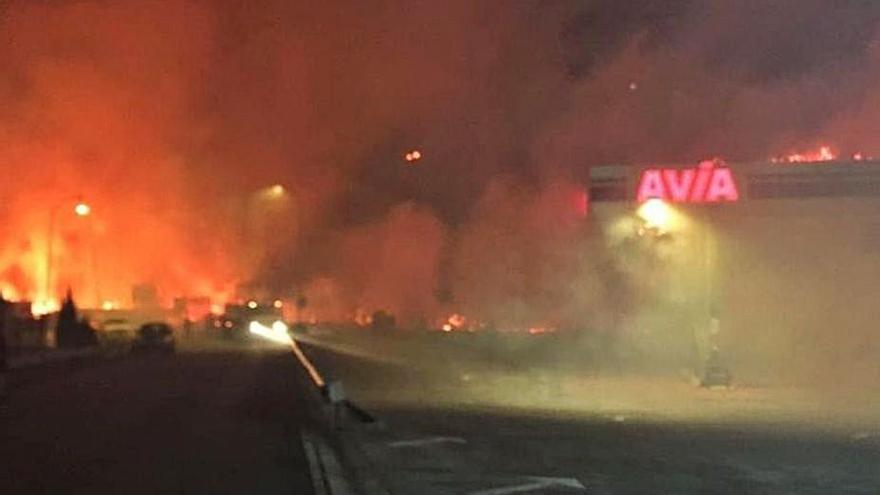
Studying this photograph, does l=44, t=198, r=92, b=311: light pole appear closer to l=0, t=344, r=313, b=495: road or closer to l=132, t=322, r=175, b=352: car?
l=132, t=322, r=175, b=352: car

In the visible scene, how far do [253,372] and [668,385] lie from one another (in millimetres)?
11331

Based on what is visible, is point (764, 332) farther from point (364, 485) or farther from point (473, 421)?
point (364, 485)

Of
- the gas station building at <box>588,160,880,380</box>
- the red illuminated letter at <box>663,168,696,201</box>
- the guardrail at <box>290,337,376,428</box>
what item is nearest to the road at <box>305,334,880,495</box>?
the guardrail at <box>290,337,376,428</box>

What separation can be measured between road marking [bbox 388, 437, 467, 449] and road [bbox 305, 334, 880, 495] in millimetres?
32

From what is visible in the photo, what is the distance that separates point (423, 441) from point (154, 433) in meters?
3.96

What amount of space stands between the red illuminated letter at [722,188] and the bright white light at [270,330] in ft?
100

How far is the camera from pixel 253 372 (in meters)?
42.9

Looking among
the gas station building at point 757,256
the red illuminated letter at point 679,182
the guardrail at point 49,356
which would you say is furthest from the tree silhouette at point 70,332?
the red illuminated letter at point 679,182

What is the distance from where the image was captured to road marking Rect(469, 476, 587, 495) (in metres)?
15.7

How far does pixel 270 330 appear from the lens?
280 feet

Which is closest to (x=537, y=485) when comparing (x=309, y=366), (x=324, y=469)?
(x=324, y=469)

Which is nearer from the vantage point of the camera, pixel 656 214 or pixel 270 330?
pixel 656 214

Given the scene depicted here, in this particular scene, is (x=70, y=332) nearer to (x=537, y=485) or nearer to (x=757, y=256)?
(x=757, y=256)

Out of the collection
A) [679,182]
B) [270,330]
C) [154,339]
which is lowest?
[154,339]
